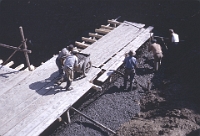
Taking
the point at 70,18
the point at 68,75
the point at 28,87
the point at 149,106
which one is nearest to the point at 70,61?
the point at 68,75

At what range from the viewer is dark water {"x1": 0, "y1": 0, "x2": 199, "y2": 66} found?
14641 millimetres

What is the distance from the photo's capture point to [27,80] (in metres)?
10.6

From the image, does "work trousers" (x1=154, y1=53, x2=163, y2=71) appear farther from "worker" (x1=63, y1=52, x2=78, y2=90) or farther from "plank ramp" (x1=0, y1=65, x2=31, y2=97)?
"plank ramp" (x1=0, y1=65, x2=31, y2=97)

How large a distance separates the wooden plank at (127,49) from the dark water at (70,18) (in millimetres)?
1400

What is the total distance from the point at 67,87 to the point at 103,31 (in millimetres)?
5141

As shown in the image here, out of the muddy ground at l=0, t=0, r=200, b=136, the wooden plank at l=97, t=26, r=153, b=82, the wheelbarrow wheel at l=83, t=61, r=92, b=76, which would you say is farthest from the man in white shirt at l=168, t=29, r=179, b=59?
the wheelbarrow wheel at l=83, t=61, r=92, b=76

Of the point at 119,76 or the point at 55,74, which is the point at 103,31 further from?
the point at 55,74

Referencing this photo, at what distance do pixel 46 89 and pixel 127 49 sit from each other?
444cm

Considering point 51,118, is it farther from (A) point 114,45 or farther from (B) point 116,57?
(A) point 114,45

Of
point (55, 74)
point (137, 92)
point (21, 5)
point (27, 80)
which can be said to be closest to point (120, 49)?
point (137, 92)

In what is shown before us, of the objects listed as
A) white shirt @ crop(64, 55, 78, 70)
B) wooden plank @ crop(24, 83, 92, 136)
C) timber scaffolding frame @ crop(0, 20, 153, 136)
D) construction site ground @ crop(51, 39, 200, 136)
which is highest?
white shirt @ crop(64, 55, 78, 70)

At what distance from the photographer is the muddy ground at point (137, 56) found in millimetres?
9469

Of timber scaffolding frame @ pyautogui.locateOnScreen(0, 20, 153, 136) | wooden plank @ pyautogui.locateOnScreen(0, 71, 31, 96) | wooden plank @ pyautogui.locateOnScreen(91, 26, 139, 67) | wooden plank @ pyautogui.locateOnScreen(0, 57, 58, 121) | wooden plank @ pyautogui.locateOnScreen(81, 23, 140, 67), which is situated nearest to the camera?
timber scaffolding frame @ pyautogui.locateOnScreen(0, 20, 153, 136)

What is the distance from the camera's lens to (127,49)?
501 inches
